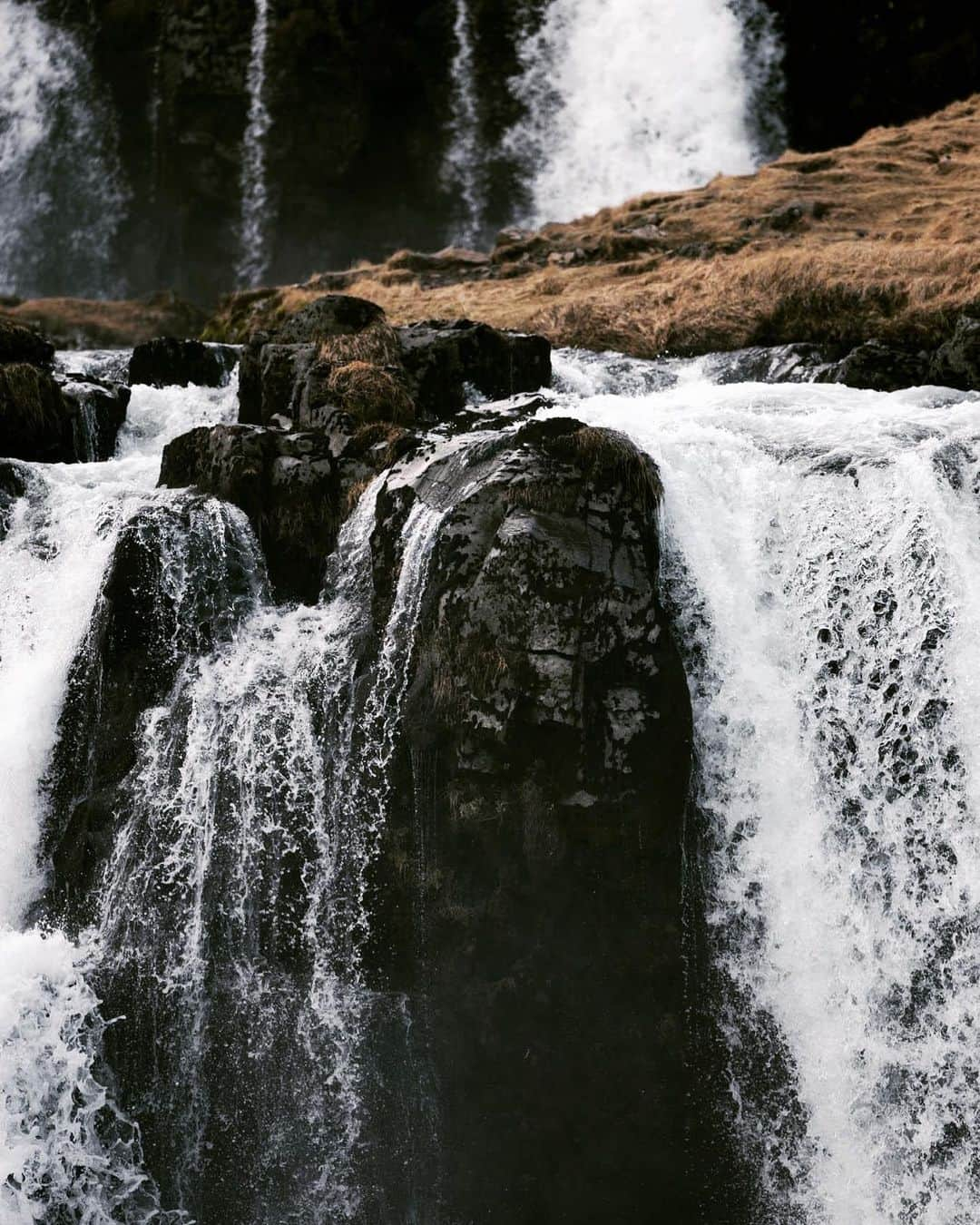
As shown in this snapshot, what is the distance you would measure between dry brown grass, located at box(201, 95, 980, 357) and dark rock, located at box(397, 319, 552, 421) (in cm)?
385

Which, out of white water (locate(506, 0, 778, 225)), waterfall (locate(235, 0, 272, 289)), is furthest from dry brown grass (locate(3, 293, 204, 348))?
white water (locate(506, 0, 778, 225))

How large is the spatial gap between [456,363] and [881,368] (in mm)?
4978

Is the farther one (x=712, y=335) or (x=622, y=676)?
(x=712, y=335)

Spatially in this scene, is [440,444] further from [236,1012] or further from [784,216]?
[784,216]

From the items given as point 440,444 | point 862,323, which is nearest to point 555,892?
point 440,444

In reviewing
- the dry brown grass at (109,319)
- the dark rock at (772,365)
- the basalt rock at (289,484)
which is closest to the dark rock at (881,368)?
the dark rock at (772,365)

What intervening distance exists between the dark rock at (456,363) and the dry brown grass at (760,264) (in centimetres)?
385

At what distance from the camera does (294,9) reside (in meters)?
31.3

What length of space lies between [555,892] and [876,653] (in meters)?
3.07

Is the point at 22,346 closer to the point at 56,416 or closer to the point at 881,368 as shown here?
the point at 56,416

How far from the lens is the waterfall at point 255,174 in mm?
31391

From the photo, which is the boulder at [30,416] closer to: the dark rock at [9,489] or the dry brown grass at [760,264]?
the dark rock at [9,489]

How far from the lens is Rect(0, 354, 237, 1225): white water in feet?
21.8

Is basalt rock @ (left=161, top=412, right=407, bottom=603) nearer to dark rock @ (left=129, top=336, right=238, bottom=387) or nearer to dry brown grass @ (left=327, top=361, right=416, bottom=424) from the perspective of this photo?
dry brown grass @ (left=327, top=361, right=416, bottom=424)
